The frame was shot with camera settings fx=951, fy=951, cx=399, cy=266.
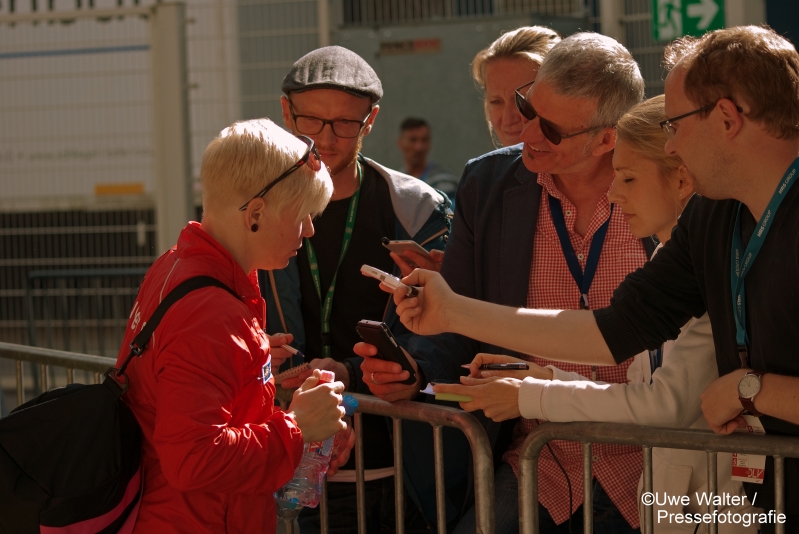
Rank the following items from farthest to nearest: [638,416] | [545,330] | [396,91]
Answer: [396,91] < [545,330] < [638,416]

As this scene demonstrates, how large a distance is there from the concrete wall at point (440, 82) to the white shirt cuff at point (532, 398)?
5.27 m

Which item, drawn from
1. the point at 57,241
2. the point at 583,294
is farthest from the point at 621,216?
the point at 57,241

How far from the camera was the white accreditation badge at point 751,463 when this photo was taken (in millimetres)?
2219

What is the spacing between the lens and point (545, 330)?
103 inches

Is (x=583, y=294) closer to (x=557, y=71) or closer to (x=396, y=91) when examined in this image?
(x=557, y=71)

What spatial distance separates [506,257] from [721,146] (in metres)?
0.95

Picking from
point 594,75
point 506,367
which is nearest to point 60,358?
point 506,367

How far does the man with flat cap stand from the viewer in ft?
11.0

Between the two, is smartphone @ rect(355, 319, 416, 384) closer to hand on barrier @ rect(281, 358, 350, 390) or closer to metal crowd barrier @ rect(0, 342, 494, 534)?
metal crowd barrier @ rect(0, 342, 494, 534)

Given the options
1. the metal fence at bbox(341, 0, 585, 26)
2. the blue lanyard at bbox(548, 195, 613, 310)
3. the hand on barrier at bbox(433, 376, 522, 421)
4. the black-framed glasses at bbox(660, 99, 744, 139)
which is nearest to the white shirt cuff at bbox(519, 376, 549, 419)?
the hand on barrier at bbox(433, 376, 522, 421)

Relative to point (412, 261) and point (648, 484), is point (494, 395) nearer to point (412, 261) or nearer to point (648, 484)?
point (648, 484)

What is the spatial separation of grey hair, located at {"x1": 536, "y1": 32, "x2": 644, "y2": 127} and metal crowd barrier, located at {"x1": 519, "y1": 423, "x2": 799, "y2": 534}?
3.40ft

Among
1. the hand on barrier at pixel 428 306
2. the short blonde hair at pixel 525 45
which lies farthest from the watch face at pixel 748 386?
the short blonde hair at pixel 525 45

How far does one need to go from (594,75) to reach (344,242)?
1.05 metres
